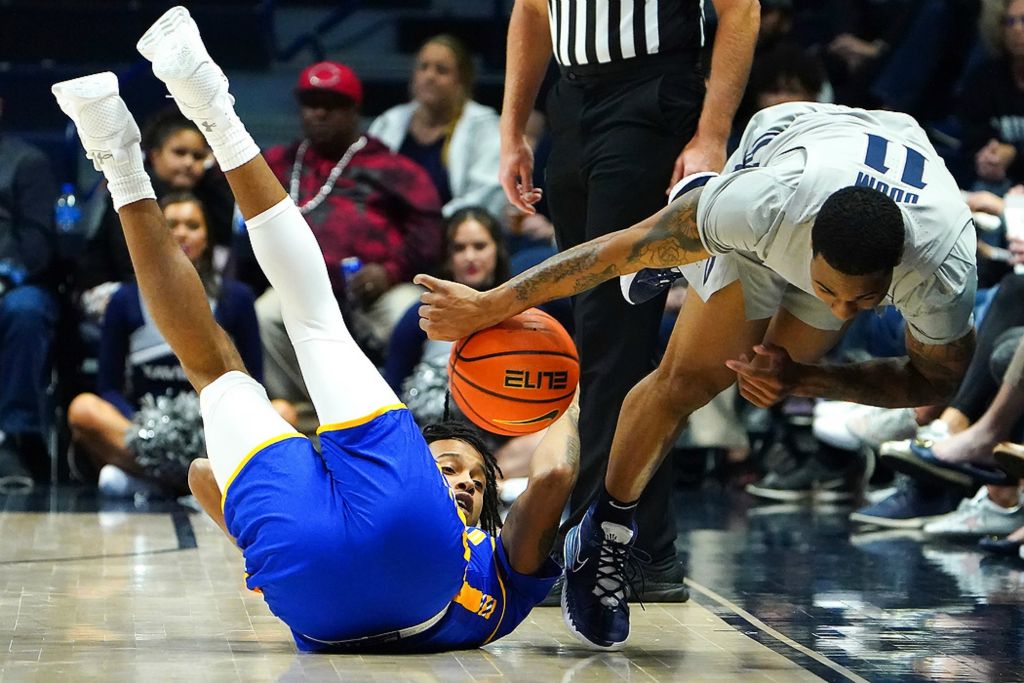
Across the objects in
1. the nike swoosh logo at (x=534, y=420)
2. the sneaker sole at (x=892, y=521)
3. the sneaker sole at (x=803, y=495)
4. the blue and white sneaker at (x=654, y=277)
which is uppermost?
the blue and white sneaker at (x=654, y=277)

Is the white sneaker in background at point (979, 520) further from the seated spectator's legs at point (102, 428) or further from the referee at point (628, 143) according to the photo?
the seated spectator's legs at point (102, 428)

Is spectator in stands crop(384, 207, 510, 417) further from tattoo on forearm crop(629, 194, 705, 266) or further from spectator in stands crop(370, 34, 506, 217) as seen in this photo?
tattoo on forearm crop(629, 194, 705, 266)

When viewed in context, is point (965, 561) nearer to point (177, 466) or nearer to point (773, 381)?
point (773, 381)

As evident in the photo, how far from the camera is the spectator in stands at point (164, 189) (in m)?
6.36

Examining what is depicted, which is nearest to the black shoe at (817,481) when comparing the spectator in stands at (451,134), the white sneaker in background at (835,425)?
the white sneaker in background at (835,425)

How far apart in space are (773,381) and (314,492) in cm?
102

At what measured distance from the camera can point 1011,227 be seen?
17.4 ft

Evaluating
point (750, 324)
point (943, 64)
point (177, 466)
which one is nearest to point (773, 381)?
point (750, 324)

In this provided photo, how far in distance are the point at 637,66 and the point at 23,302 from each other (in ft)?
11.2

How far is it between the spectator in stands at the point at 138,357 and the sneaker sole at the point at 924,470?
90.5 inches

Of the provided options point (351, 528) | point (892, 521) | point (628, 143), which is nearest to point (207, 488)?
point (351, 528)

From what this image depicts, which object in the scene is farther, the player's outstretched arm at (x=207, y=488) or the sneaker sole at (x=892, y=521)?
the sneaker sole at (x=892, y=521)

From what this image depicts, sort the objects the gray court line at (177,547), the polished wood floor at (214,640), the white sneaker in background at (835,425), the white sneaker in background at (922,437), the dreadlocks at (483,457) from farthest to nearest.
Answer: the white sneaker in background at (835,425), the white sneaker in background at (922,437), the gray court line at (177,547), the dreadlocks at (483,457), the polished wood floor at (214,640)

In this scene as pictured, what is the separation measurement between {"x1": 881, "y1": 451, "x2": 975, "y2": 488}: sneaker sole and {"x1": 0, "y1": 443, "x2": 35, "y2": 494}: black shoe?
3273 millimetres
